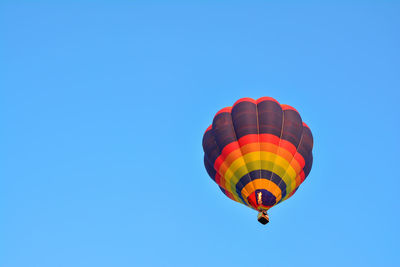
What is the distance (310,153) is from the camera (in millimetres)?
33469

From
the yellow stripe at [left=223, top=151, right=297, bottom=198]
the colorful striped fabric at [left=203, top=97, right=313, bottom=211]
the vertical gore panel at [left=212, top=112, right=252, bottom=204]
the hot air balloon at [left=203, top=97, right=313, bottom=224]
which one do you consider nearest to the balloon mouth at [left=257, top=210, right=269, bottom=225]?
the hot air balloon at [left=203, top=97, right=313, bottom=224]

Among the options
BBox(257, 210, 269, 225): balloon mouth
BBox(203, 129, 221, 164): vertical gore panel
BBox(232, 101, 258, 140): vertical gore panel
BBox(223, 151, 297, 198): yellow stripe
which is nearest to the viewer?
BBox(257, 210, 269, 225): balloon mouth

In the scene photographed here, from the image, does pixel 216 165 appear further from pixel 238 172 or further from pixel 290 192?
pixel 290 192

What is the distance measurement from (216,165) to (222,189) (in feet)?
5.70

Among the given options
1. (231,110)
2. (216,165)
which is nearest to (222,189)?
(216,165)

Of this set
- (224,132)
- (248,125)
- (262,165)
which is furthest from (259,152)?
(224,132)

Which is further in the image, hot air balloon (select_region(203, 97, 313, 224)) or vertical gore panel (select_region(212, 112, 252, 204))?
vertical gore panel (select_region(212, 112, 252, 204))

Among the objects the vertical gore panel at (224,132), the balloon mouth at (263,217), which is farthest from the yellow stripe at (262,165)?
the balloon mouth at (263,217)

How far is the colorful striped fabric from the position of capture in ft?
103

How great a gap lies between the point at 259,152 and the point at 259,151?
0.18 ft

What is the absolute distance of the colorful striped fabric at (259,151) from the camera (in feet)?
103

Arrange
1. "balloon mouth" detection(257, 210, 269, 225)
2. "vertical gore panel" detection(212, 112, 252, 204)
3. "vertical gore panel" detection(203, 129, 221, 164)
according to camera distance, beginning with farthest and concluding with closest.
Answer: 1. "vertical gore panel" detection(203, 129, 221, 164)
2. "vertical gore panel" detection(212, 112, 252, 204)
3. "balloon mouth" detection(257, 210, 269, 225)

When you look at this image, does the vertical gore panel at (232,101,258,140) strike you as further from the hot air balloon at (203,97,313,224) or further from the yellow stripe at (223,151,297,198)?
the yellow stripe at (223,151,297,198)

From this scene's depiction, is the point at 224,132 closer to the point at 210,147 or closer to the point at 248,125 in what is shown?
the point at 210,147
